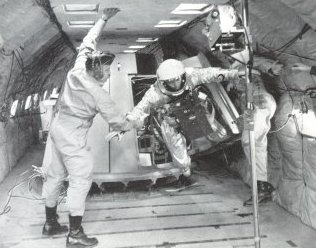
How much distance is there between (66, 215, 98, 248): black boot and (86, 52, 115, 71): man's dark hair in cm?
161

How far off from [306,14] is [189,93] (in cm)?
197

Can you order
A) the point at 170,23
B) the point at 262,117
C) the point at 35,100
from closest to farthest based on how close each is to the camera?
the point at 262,117
the point at 170,23
the point at 35,100

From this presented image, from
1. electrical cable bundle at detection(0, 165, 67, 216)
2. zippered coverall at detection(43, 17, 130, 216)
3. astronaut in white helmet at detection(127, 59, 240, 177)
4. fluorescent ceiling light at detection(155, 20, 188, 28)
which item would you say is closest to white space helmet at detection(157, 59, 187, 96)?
astronaut in white helmet at detection(127, 59, 240, 177)

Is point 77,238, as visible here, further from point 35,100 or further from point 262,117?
point 35,100

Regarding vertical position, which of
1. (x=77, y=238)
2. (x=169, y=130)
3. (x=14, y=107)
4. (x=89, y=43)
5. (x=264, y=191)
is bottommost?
(x=77, y=238)

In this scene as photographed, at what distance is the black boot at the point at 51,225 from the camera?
168 inches

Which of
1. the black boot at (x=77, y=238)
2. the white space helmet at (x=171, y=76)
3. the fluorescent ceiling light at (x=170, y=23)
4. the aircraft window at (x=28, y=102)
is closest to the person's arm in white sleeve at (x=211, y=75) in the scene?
the white space helmet at (x=171, y=76)

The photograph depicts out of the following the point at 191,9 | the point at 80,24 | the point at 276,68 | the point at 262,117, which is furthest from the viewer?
the point at 80,24

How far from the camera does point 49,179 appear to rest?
4.30 metres

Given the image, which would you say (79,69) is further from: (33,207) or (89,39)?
(33,207)

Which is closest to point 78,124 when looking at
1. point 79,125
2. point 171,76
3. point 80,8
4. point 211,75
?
point 79,125

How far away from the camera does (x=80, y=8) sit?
4.83 meters

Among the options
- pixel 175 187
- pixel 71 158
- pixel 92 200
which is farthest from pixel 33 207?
pixel 175 187

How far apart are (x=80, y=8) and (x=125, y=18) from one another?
764 mm
